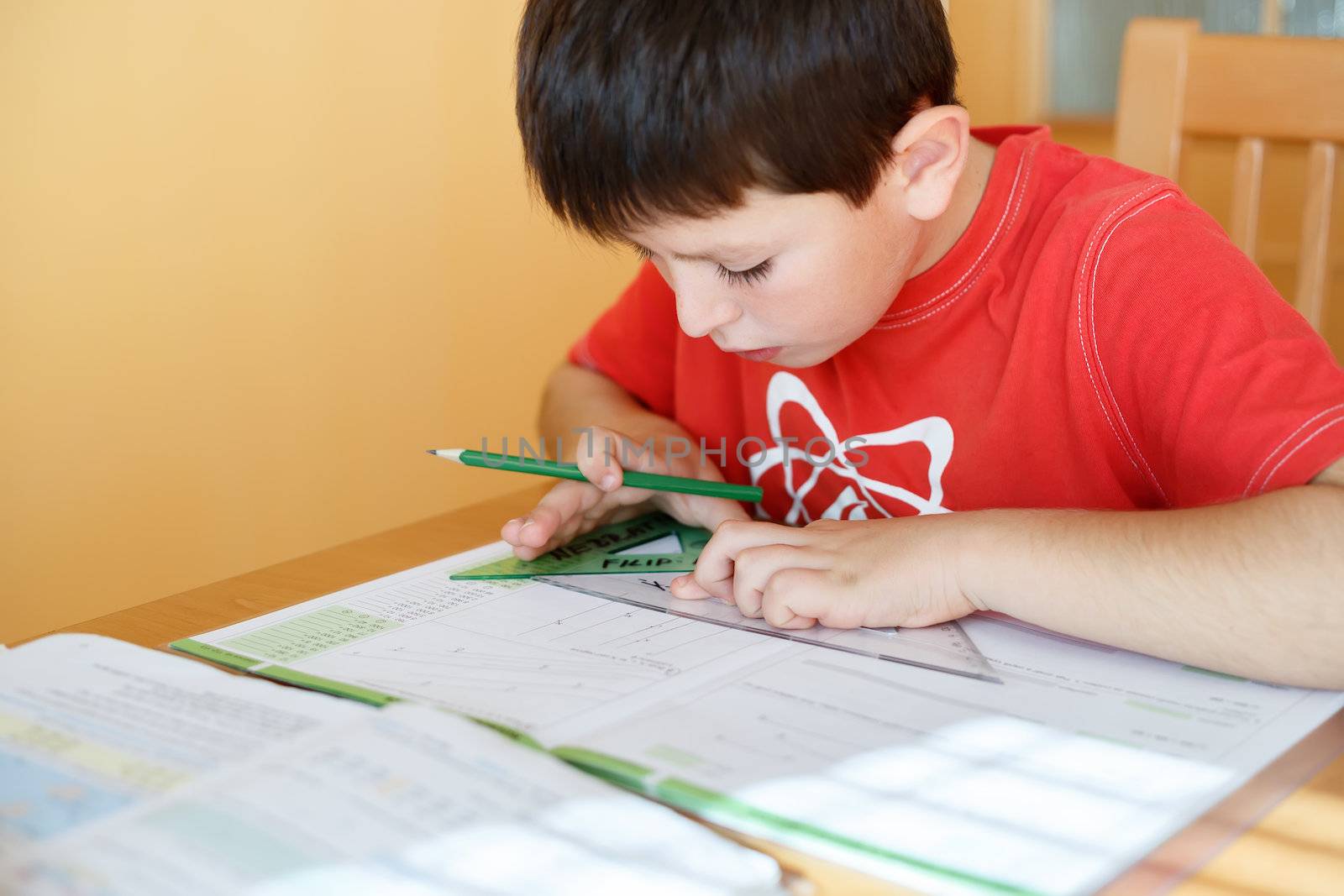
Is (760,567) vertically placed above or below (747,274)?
below

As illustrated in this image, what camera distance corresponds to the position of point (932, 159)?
73 centimetres

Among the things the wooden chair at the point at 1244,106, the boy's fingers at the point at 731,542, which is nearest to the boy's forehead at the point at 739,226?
the boy's fingers at the point at 731,542

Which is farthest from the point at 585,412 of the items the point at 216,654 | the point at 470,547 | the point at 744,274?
the point at 216,654

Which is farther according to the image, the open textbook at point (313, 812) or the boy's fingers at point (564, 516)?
the boy's fingers at point (564, 516)

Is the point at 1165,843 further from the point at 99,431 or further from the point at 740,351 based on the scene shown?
the point at 99,431

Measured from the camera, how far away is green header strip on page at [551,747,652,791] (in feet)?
1.57

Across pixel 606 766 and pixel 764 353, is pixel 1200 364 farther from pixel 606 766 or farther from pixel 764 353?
pixel 606 766

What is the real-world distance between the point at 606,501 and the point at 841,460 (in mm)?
176

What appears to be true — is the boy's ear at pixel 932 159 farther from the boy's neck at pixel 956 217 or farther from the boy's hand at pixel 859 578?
the boy's hand at pixel 859 578

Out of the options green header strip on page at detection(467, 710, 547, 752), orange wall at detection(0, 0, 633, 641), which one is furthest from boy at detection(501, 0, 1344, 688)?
orange wall at detection(0, 0, 633, 641)

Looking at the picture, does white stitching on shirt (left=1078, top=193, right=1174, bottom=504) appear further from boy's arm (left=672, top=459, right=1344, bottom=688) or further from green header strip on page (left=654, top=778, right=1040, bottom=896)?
green header strip on page (left=654, top=778, right=1040, bottom=896)

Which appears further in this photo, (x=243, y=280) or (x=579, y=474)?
(x=243, y=280)

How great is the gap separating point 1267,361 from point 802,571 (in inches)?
9.9

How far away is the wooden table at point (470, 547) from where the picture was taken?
427mm
